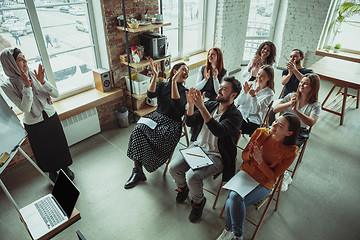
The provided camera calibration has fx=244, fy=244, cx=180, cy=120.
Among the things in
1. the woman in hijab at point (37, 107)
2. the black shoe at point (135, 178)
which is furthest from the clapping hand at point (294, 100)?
the woman in hijab at point (37, 107)

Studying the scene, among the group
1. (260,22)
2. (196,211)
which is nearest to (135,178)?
(196,211)

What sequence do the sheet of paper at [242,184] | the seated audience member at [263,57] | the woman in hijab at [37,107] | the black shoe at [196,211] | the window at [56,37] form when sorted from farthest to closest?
1. the seated audience member at [263,57]
2. the window at [56,37]
3. the black shoe at [196,211]
4. the woman in hijab at [37,107]
5. the sheet of paper at [242,184]

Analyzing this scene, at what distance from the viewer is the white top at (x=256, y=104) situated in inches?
116

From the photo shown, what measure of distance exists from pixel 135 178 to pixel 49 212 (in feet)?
4.08

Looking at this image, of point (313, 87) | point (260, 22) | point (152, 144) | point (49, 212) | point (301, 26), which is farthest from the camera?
point (260, 22)

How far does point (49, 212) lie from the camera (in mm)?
1730

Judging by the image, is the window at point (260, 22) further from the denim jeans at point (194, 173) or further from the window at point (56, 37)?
the denim jeans at point (194, 173)

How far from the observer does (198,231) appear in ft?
7.86

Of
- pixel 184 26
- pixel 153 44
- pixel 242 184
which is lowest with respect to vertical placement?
pixel 242 184

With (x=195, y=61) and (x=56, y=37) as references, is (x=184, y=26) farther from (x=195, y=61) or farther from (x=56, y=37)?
(x=56, y=37)

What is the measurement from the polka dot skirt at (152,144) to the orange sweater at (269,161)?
944 millimetres

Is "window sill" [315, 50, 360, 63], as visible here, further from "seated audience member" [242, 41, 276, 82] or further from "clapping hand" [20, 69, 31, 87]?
"clapping hand" [20, 69, 31, 87]

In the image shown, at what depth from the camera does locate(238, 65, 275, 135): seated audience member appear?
2.94 metres

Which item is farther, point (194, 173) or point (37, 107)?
point (37, 107)
